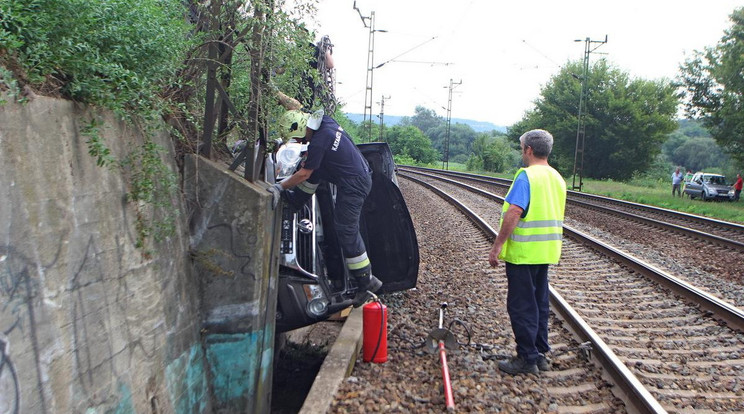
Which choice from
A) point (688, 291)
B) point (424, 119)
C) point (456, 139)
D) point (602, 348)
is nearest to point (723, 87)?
point (688, 291)

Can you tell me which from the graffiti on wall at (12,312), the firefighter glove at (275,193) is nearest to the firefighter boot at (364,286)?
the firefighter glove at (275,193)

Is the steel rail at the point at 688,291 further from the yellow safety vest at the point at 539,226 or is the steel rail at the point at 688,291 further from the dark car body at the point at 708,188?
the dark car body at the point at 708,188

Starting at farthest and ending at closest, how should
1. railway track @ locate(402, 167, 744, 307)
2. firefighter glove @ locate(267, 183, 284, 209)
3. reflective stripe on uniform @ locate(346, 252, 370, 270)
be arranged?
railway track @ locate(402, 167, 744, 307) → reflective stripe on uniform @ locate(346, 252, 370, 270) → firefighter glove @ locate(267, 183, 284, 209)

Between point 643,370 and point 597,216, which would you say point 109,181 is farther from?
point 597,216

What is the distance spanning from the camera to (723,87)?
29.0 m

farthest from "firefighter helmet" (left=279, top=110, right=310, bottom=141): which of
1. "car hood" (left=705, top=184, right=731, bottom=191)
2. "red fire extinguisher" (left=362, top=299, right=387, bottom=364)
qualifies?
"car hood" (left=705, top=184, right=731, bottom=191)

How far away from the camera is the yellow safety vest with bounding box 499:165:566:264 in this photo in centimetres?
468

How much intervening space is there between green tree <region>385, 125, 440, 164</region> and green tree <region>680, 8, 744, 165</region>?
149 ft

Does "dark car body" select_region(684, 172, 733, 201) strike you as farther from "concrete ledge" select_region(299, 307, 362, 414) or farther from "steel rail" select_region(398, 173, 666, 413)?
"concrete ledge" select_region(299, 307, 362, 414)

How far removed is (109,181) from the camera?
11.1 ft

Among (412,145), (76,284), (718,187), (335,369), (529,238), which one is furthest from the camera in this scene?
(412,145)

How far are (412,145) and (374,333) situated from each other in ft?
237

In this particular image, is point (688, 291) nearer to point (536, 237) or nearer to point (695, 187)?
point (536, 237)

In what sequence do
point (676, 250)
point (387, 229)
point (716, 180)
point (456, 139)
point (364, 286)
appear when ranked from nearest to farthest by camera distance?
point (364, 286) < point (387, 229) < point (676, 250) < point (716, 180) < point (456, 139)
